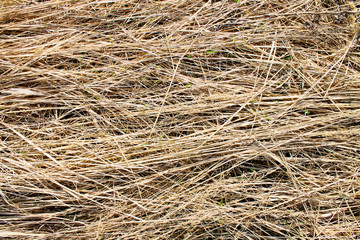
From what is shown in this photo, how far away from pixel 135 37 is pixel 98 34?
0.27 m

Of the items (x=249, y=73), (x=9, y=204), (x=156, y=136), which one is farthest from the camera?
(x=249, y=73)

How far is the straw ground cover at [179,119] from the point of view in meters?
1.59

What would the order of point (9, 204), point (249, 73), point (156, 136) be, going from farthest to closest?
point (249, 73) → point (156, 136) → point (9, 204)

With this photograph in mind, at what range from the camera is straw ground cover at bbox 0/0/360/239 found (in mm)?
1591

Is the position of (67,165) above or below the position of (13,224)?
above

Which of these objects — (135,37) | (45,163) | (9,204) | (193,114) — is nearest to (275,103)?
(193,114)

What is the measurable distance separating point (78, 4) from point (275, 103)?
64.0 inches

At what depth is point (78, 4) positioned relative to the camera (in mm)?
1920

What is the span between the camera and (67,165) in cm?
162

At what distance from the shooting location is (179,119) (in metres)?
1.72

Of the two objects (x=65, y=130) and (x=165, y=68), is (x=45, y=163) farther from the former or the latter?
(x=165, y=68)

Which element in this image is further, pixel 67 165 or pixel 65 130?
pixel 65 130

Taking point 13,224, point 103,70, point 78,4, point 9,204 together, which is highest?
point 78,4

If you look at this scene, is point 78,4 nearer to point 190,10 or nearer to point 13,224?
point 190,10
